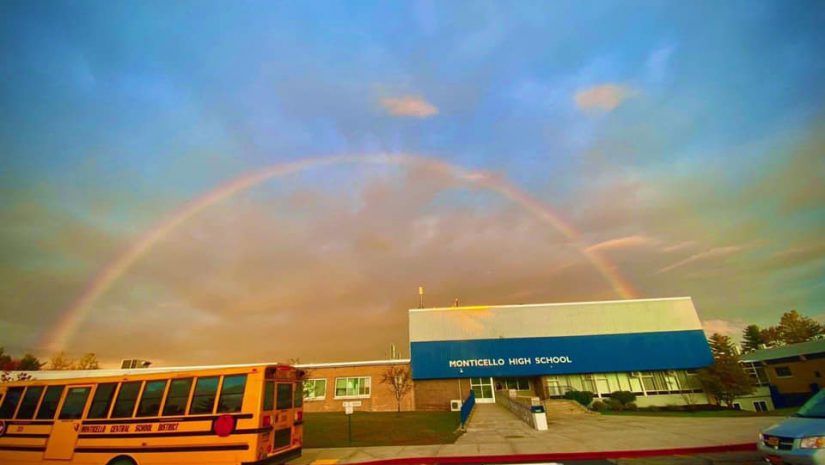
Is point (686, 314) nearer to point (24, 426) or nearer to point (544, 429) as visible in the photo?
point (544, 429)

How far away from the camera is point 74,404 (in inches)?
392

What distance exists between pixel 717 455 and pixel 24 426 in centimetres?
1962

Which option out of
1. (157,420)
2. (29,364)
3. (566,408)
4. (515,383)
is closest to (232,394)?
(157,420)

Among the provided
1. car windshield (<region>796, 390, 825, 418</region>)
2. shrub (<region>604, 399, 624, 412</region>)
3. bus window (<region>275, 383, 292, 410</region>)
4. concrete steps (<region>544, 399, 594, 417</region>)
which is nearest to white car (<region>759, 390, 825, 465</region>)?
car windshield (<region>796, 390, 825, 418</region>)

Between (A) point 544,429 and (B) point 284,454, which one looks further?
(A) point 544,429

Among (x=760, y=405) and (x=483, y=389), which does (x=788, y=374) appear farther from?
(x=483, y=389)

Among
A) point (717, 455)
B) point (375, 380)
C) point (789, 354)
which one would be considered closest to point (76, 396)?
point (717, 455)

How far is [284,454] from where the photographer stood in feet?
32.2

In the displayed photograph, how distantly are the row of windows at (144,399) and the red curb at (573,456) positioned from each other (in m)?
4.68

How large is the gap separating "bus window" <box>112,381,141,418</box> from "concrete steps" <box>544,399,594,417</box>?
2785 cm

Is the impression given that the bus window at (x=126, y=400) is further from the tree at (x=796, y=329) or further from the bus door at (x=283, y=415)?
the tree at (x=796, y=329)

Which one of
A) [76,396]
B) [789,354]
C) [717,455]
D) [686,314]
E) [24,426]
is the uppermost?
[686,314]

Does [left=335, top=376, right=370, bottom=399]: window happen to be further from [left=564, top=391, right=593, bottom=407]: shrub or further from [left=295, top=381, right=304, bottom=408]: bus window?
[left=295, top=381, right=304, bottom=408]: bus window

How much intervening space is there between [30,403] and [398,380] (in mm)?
28890
